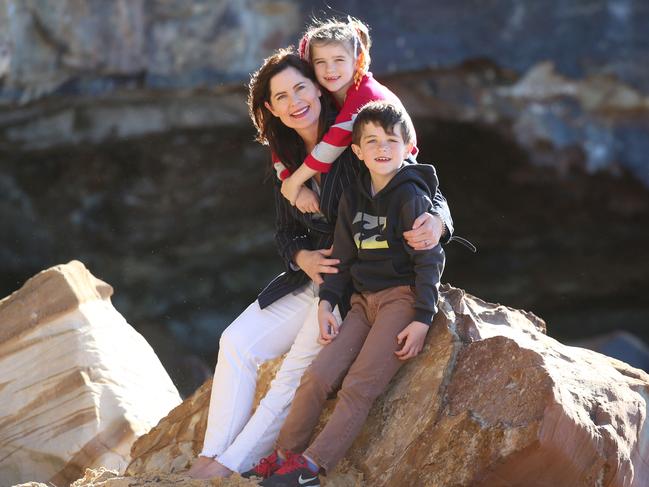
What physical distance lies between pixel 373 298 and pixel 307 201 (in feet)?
1.18

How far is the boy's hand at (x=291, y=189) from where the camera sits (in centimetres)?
287

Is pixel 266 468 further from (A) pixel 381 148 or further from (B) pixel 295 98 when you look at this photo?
(B) pixel 295 98

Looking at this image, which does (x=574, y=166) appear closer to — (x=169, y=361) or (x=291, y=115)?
(x=169, y=361)

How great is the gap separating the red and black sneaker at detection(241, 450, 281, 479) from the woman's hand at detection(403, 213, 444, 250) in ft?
2.24

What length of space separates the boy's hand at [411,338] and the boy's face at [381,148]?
42 cm

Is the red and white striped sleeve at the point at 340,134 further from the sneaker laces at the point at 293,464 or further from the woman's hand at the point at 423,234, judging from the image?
the sneaker laces at the point at 293,464

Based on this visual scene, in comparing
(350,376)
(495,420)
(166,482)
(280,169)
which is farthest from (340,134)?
(166,482)

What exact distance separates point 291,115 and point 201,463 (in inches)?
40.3

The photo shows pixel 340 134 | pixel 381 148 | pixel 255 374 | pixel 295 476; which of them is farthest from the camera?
pixel 255 374

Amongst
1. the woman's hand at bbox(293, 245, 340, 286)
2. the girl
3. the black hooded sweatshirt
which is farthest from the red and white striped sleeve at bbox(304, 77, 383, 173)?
the woman's hand at bbox(293, 245, 340, 286)

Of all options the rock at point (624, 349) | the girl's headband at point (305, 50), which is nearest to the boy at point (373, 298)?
the girl's headband at point (305, 50)

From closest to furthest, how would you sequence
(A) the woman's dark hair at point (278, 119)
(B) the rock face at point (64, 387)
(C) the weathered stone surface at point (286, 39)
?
(A) the woman's dark hair at point (278, 119) → (B) the rock face at point (64, 387) → (C) the weathered stone surface at point (286, 39)

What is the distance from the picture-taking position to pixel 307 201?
287 cm

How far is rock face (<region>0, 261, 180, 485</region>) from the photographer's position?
3662 mm
